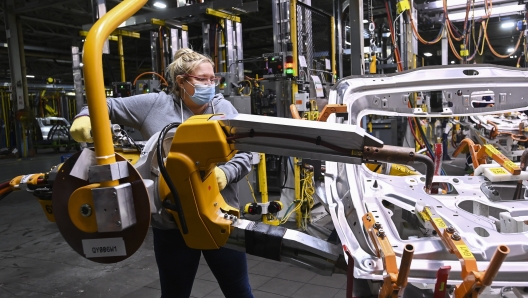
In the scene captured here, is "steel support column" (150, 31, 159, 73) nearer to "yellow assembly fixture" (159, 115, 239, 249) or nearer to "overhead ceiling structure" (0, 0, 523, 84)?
"overhead ceiling structure" (0, 0, 523, 84)

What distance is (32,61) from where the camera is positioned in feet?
62.1

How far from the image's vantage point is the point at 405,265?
128 centimetres

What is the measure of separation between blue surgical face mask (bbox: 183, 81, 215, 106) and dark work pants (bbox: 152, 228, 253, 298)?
0.61 meters

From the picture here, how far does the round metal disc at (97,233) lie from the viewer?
3.77 feet

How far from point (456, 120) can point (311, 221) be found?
157 inches

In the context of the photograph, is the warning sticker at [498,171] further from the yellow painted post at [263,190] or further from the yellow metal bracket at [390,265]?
the yellow painted post at [263,190]

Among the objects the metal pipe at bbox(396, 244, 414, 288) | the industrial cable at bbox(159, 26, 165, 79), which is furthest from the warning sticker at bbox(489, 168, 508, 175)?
the industrial cable at bbox(159, 26, 165, 79)

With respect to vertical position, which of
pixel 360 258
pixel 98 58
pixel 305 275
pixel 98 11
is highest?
pixel 98 11

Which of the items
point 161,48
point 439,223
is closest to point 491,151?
point 439,223

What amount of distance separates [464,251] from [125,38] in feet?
50.2

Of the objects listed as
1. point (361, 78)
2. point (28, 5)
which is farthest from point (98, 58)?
point (28, 5)

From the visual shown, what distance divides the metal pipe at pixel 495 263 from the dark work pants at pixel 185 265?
104 cm

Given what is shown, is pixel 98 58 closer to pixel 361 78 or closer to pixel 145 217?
pixel 145 217

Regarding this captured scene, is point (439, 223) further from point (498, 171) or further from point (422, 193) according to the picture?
point (498, 171)
